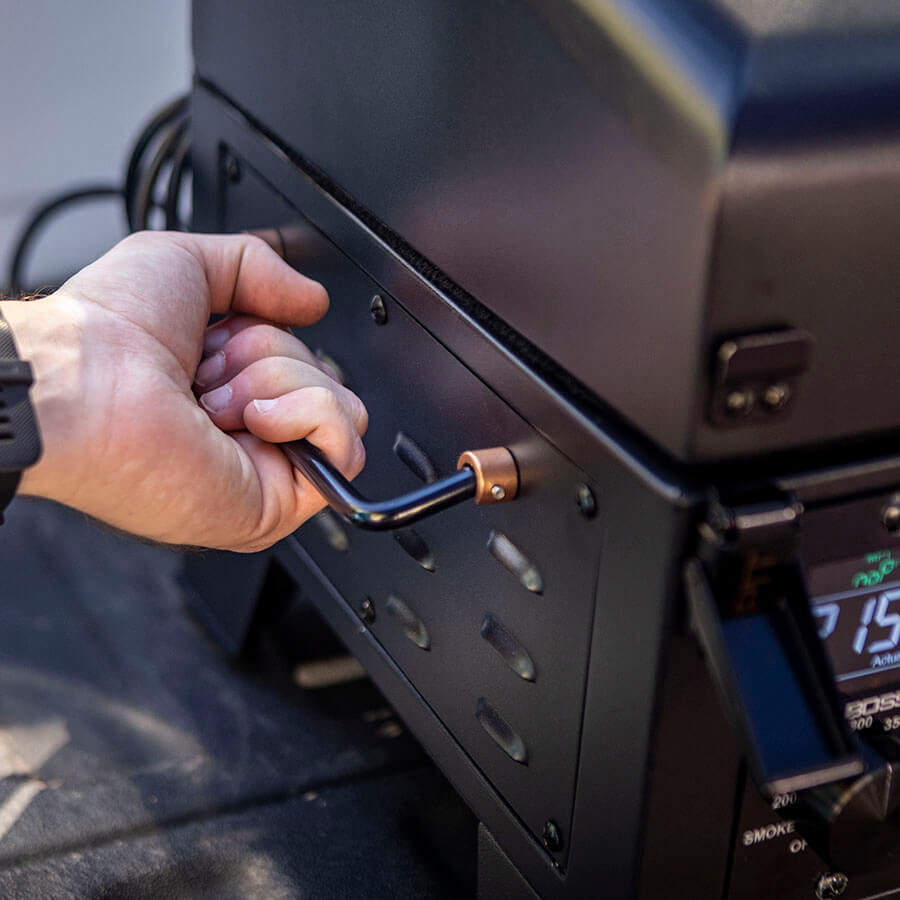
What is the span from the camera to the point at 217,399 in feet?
1.52

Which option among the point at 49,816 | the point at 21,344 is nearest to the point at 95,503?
the point at 21,344

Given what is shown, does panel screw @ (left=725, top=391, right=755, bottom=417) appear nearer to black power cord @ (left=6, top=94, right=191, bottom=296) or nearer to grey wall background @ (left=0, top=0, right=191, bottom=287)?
black power cord @ (left=6, top=94, right=191, bottom=296)

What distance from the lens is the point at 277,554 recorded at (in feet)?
2.32

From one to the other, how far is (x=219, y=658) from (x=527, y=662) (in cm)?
36

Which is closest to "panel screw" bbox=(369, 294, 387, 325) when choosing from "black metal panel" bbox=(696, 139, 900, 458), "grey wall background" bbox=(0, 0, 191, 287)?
"black metal panel" bbox=(696, 139, 900, 458)

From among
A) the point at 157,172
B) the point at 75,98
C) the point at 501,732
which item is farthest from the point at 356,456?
the point at 75,98

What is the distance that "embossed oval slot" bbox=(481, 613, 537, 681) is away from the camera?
451mm

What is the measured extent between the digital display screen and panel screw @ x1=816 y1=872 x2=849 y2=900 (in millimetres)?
89

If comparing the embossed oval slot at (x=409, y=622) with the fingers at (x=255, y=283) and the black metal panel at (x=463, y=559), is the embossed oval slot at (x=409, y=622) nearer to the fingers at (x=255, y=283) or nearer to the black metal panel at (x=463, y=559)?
the black metal panel at (x=463, y=559)

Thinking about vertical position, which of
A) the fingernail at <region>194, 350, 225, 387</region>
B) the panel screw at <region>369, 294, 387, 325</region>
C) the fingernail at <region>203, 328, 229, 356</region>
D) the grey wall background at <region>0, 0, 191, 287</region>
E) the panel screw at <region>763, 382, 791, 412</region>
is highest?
the panel screw at <region>763, 382, 791, 412</region>

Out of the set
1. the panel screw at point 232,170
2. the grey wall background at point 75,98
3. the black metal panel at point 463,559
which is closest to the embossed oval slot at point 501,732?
the black metal panel at point 463,559

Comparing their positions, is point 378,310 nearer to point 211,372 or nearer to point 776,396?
point 211,372

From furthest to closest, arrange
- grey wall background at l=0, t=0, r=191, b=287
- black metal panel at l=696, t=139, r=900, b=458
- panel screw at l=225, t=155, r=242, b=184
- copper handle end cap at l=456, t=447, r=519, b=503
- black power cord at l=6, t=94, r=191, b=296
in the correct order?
grey wall background at l=0, t=0, r=191, b=287 → black power cord at l=6, t=94, r=191, b=296 → panel screw at l=225, t=155, r=242, b=184 → copper handle end cap at l=456, t=447, r=519, b=503 → black metal panel at l=696, t=139, r=900, b=458

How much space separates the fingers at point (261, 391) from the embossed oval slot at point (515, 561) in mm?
66
